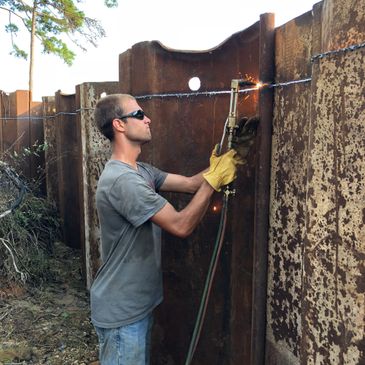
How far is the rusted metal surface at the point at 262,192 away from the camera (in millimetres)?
2115

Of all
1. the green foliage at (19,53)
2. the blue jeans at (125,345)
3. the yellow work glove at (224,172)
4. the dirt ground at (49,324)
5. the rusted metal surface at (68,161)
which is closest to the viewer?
the yellow work glove at (224,172)

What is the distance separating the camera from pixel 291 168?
1985mm

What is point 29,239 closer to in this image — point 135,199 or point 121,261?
point 121,261

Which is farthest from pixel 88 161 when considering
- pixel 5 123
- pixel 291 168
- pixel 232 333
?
pixel 5 123

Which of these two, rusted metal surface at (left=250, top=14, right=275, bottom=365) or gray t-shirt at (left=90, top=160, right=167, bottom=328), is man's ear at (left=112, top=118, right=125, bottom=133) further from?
rusted metal surface at (left=250, top=14, right=275, bottom=365)

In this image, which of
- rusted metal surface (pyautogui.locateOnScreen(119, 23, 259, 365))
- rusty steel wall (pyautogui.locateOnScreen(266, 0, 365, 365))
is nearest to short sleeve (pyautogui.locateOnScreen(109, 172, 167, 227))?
rusted metal surface (pyautogui.locateOnScreen(119, 23, 259, 365))

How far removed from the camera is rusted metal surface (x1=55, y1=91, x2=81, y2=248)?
18.1ft

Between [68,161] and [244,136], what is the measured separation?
3835 millimetres

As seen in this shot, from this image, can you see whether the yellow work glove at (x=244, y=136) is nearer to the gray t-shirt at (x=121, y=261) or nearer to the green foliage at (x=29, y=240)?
the gray t-shirt at (x=121, y=261)

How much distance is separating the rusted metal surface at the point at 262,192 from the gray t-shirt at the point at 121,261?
2.01ft

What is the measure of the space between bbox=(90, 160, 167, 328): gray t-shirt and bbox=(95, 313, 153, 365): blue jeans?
5 cm

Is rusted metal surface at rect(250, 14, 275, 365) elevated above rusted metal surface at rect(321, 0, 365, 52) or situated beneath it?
situated beneath

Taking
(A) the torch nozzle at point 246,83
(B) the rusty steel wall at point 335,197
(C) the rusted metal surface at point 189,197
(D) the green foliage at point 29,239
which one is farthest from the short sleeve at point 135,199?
(D) the green foliage at point 29,239

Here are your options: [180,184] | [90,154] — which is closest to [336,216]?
[180,184]
